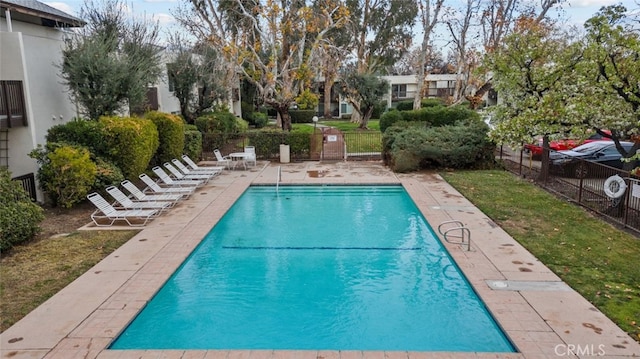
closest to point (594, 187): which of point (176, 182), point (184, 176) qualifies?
point (176, 182)

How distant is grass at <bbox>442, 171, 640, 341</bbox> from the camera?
6.80 metres

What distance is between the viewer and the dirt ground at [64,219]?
10.6 meters

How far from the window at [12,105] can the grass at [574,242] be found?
40.8 ft

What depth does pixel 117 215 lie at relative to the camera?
11086 millimetres

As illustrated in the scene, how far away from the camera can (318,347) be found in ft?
20.1

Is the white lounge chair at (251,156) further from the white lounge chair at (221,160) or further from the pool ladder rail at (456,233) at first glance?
the pool ladder rail at (456,233)

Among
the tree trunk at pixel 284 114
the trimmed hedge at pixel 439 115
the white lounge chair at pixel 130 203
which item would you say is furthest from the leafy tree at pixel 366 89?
the white lounge chair at pixel 130 203

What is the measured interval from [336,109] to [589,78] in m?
45.2

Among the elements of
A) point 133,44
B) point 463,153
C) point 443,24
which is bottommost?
point 463,153

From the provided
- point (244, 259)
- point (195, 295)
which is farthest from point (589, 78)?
point (195, 295)

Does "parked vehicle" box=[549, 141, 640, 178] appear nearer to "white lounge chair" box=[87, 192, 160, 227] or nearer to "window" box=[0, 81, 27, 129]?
"white lounge chair" box=[87, 192, 160, 227]

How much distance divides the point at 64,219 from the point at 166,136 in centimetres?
638

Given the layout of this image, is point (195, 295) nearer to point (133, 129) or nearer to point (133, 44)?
point (133, 129)

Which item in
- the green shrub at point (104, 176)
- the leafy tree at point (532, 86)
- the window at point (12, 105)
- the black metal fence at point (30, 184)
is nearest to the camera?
the leafy tree at point (532, 86)
